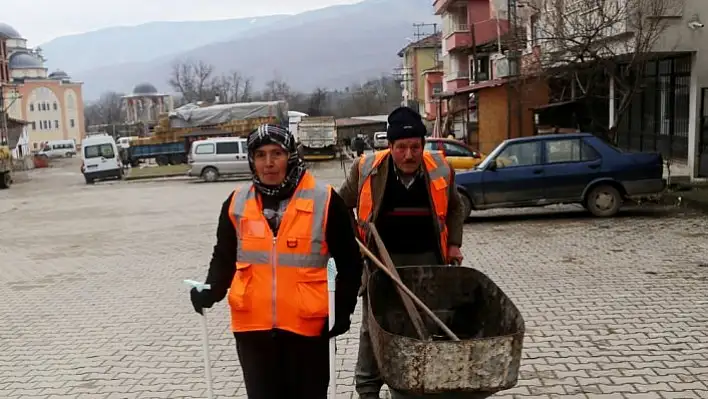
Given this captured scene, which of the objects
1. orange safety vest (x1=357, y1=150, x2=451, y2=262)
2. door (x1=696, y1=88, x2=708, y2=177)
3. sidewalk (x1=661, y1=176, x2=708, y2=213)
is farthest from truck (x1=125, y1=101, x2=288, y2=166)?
orange safety vest (x1=357, y1=150, x2=451, y2=262)

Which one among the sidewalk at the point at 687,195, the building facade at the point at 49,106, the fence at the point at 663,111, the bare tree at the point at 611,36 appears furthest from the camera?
the building facade at the point at 49,106

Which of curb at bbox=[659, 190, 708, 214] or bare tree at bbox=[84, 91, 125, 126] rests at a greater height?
bare tree at bbox=[84, 91, 125, 126]

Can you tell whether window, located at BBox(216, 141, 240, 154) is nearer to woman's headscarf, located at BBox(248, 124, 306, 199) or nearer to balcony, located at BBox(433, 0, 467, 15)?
balcony, located at BBox(433, 0, 467, 15)

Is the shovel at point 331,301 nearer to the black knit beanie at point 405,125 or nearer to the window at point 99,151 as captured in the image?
the black knit beanie at point 405,125

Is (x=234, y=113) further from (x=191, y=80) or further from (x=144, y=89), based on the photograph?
(x=144, y=89)

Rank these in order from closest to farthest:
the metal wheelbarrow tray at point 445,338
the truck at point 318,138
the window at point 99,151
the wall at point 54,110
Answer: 1. the metal wheelbarrow tray at point 445,338
2. the window at point 99,151
3. the truck at point 318,138
4. the wall at point 54,110

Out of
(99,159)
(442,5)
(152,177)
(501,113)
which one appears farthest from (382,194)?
(442,5)

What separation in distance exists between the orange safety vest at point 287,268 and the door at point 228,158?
93.6 ft

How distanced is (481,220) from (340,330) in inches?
443

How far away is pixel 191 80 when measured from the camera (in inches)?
4737

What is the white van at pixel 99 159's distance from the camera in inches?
1455

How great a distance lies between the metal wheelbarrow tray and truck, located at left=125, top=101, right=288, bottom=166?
127 ft

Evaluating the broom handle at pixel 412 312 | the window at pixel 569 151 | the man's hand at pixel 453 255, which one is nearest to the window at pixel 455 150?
the window at pixel 569 151

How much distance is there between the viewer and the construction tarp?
→ 43719 millimetres
